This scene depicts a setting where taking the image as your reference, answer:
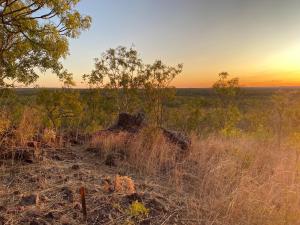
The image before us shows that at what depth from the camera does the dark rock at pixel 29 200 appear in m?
4.18

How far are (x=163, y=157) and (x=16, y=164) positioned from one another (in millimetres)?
2909

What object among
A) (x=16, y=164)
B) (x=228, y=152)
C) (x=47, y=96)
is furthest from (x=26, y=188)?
(x=47, y=96)

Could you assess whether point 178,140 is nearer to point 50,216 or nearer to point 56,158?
point 56,158

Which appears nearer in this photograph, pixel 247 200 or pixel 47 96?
pixel 247 200

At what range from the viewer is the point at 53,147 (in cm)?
727

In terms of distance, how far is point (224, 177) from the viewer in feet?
19.8

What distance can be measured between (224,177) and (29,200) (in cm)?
342

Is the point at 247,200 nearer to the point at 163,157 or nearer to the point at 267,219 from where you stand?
the point at 267,219

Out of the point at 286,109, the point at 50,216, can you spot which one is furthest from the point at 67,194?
the point at 286,109

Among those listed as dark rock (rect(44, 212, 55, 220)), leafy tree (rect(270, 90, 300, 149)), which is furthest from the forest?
leafy tree (rect(270, 90, 300, 149))

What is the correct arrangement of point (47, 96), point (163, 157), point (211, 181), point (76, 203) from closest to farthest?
point (76, 203) → point (211, 181) → point (163, 157) → point (47, 96)

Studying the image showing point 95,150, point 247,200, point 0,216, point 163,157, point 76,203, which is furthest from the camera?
point 95,150

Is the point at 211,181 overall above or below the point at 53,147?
below

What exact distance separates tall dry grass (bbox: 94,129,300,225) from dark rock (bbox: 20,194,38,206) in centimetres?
198
